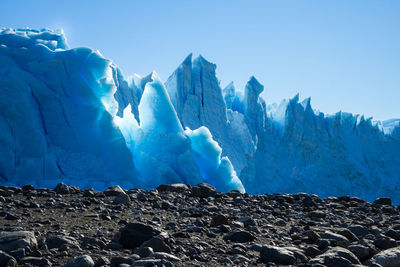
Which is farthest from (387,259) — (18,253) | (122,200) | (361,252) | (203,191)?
(203,191)

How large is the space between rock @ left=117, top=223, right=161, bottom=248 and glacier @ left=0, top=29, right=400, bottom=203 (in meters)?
8.71

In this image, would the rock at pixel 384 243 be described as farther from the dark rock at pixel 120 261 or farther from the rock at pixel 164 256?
the dark rock at pixel 120 261

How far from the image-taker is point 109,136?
12.3 metres

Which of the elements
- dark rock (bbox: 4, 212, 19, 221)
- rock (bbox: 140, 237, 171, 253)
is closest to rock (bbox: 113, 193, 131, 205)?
dark rock (bbox: 4, 212, 19, 221)

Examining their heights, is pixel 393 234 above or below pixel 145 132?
below

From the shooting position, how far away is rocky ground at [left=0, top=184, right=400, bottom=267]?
2.03 meters

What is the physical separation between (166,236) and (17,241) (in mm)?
844

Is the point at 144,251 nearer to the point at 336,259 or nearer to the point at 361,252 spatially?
the point at 336,259

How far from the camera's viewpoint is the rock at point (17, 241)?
203 cm

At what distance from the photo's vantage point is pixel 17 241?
2066mm

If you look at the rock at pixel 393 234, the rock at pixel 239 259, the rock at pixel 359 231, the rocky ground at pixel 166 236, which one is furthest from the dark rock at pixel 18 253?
the rock at pixel 393 234

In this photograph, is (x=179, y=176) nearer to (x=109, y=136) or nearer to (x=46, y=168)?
(x=109, y=136)

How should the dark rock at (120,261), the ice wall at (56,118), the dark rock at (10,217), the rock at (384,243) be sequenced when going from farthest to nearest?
the ice wall at (56,118), the dark rock at (10,217), the rock at (384,243), the dark rock at (120,261)

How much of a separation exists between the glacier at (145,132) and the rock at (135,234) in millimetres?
8708
